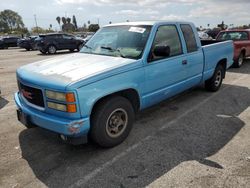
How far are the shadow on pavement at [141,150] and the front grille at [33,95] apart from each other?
30.9 inches

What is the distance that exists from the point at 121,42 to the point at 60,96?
5.64 ft

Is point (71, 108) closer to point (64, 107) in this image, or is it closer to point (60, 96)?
point (64, 107)

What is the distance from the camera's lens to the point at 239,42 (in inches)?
401

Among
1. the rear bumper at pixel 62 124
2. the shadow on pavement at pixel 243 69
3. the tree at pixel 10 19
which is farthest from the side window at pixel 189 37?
the tree at pixel 10 19

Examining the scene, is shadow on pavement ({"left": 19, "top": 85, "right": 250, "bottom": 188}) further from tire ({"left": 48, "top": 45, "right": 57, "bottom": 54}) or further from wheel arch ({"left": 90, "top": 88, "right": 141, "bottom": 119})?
tire ({"left": 48, "top": 45, "right": 57, "bottom": 54})

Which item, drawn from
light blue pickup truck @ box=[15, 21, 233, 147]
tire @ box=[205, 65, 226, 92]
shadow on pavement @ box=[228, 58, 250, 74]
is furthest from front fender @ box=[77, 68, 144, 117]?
shadow on pavement @ box=[228, 58, 250, 74]

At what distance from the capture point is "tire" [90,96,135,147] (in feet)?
11.3

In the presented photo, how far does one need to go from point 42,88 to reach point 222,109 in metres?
3.83

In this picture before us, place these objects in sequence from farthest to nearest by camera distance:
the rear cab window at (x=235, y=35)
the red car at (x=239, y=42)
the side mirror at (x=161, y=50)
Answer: the rear cab window at (x=235, y=35) < the red car at (x=239, y=42) < the side mirror at (x=161, y=50)

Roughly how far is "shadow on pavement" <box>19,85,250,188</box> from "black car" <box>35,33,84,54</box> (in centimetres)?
1661

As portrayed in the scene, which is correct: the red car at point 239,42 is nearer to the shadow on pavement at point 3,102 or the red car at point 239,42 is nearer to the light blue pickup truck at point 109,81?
the light blue pickup truck at point 109,81

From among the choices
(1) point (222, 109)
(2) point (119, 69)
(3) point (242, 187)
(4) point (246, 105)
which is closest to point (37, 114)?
(2) point (119, 69)

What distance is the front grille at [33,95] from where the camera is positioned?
339 centimetres

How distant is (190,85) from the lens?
5.40 m
